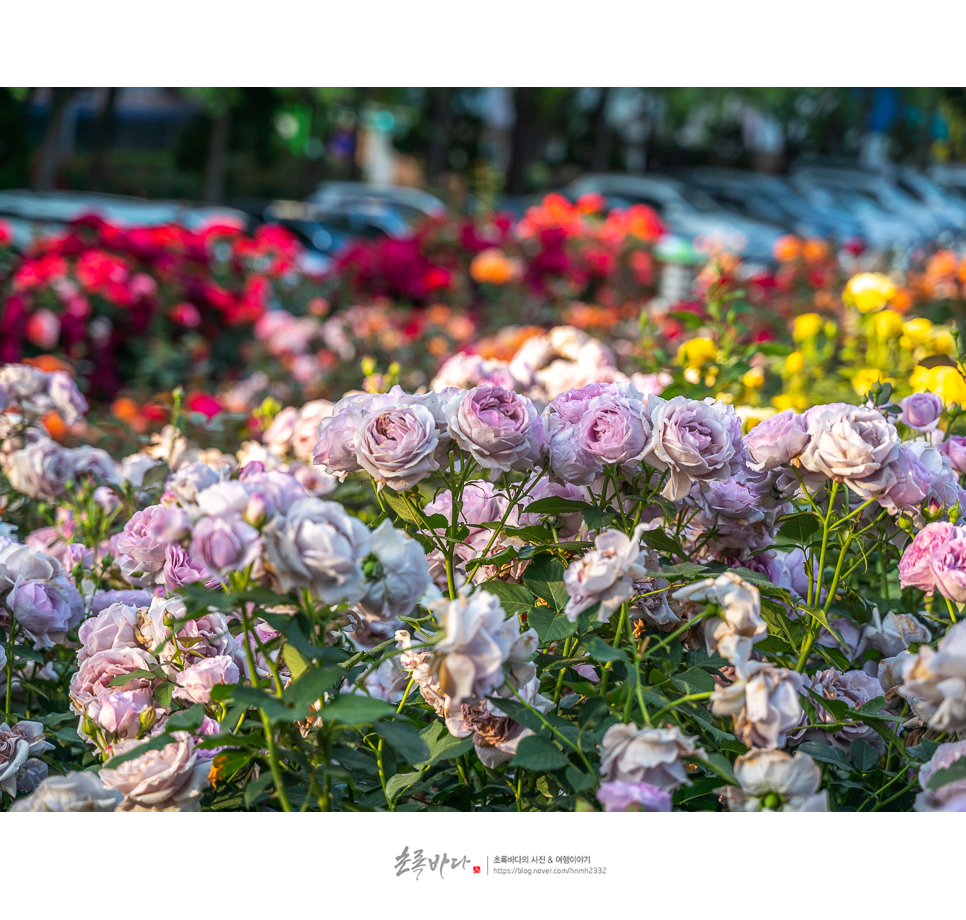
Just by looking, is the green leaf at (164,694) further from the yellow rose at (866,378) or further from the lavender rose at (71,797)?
the yellow rose at (866,378)

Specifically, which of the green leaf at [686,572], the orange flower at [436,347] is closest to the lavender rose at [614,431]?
the green leaf at [686,572]

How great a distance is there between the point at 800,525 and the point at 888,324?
1.09 m

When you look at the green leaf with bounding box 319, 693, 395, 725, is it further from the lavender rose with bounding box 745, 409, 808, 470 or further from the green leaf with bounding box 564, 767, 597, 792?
the lavender rose with bounding box 745, 409, 808, 470

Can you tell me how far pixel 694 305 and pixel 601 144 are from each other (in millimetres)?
18871

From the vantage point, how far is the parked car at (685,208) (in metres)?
12.1

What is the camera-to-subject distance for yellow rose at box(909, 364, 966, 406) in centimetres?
157

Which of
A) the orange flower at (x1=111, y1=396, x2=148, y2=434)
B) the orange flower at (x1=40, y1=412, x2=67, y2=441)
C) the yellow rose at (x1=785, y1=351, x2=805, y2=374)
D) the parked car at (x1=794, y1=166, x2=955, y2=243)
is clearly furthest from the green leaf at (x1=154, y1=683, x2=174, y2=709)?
the parked car at (x1=794, y1=166, x2=955, y2=243)

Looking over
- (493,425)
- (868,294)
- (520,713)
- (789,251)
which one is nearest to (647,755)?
(520,713)

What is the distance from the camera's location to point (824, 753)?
1.10 metres

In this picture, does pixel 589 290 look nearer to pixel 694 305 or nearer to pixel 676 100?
pixel 694 305
